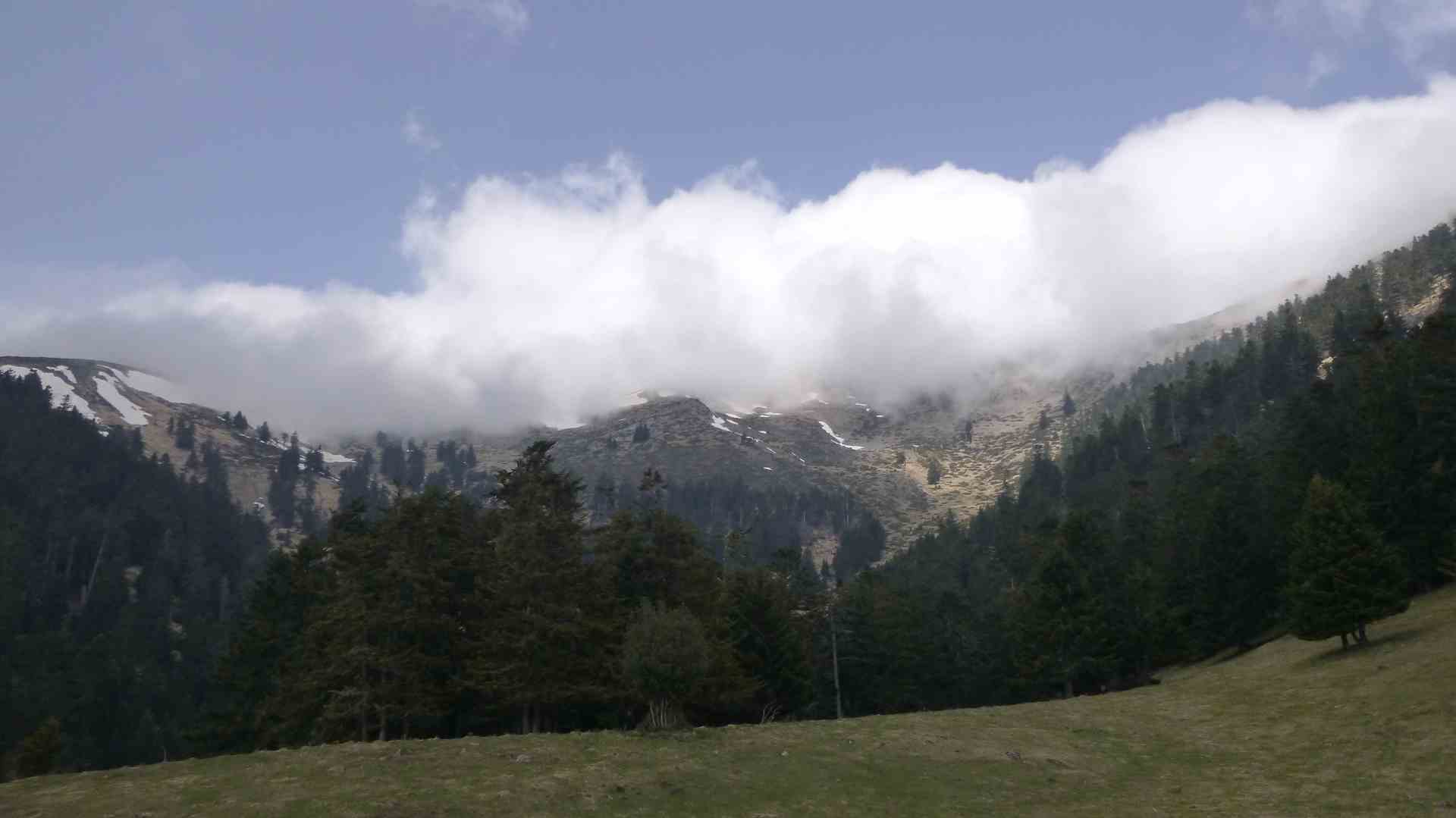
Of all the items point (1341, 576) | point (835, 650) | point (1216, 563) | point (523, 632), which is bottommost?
point (835, 650)

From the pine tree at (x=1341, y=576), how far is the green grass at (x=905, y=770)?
4590 millimetres

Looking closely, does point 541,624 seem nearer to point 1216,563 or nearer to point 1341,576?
point 1341,576

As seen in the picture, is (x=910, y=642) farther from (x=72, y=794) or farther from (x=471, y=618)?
(x=72, y=794)

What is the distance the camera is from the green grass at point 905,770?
92.2 ft

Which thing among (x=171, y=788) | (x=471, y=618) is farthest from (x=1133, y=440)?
(x=171, y=788)

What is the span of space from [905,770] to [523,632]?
80.6 feet

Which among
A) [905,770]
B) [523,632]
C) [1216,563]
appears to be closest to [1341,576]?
[1216,563]

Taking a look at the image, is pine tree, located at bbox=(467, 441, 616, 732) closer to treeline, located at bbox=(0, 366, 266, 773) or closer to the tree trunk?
treeline, located at bbox=(0, 366, 266, 773)

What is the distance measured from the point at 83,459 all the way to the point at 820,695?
184 meters

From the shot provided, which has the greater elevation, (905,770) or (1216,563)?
(1216,563)

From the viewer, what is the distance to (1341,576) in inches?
1932

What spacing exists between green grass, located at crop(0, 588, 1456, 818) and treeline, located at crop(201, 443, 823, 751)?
7.84m

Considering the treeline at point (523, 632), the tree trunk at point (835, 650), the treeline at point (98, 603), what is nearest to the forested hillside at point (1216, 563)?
the tree trunk at point (835, 650)

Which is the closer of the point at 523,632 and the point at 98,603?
the point at 523,632
